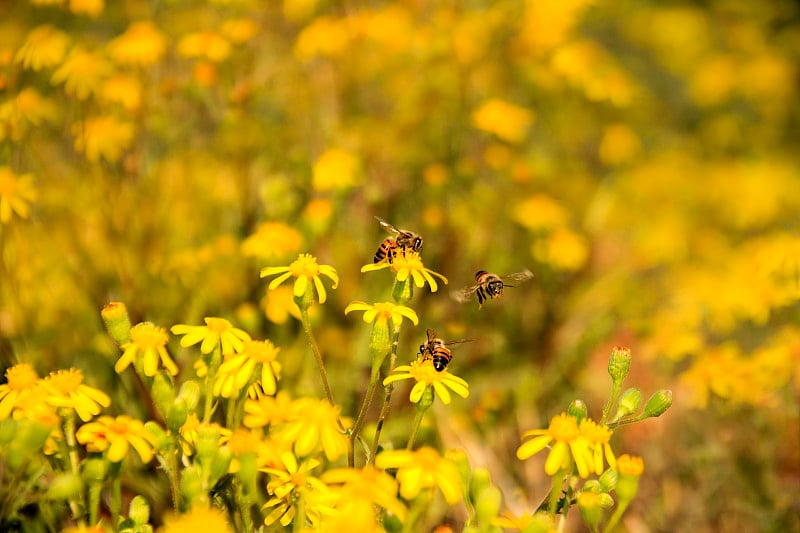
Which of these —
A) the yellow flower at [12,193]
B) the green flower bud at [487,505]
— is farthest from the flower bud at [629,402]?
the yellow flower at [12,193]

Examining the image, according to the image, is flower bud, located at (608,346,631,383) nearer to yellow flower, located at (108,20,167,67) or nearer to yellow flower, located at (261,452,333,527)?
yellow flower, located at (261,452,333,527)

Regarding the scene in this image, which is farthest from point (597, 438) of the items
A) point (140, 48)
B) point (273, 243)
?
point (140, 48)

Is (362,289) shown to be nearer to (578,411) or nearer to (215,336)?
(215,336)

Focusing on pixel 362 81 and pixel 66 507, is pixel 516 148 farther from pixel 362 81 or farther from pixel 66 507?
pixel 66 507

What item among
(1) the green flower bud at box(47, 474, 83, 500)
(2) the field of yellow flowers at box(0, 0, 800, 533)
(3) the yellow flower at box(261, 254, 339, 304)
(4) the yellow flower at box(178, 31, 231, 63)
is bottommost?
(2) the field of yellow flowers at box(0, 0, 800, 533)

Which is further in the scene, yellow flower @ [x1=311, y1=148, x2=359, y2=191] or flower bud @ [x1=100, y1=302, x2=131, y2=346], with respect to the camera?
yellow flower @ [x1=311, y1=148, x2=359, y2=191]

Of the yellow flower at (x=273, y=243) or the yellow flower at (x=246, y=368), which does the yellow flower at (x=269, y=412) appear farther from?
the yellow flower at (x=273, y=243)

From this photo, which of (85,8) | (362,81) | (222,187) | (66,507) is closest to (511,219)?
(362,81)

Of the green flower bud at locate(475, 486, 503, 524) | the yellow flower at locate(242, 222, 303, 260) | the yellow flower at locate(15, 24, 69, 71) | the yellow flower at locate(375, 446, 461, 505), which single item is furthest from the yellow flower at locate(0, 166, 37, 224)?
the green flower bud at locate(475, 486, 503, 524)
